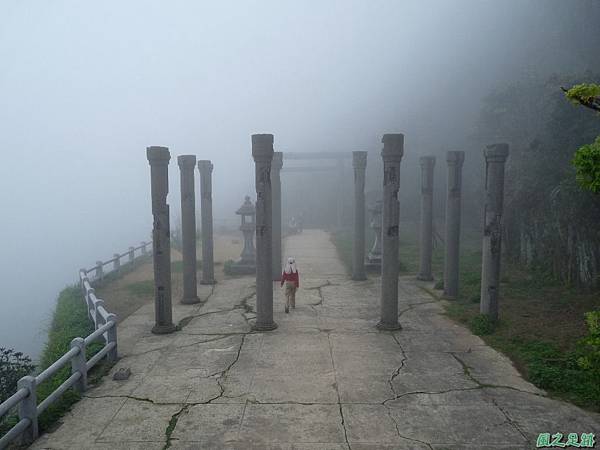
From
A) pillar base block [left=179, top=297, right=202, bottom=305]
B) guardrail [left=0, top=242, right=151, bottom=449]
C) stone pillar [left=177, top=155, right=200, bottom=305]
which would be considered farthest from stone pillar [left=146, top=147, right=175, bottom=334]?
pillar base block [left=179, top=297, right=202, bottom=305]

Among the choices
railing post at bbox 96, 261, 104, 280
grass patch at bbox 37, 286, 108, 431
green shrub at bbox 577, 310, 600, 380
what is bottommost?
grass patch at bbox 37, 286, 108, 431

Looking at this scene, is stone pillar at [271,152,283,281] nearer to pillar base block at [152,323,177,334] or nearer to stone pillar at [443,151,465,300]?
stone pillar at [443,151,465,300]

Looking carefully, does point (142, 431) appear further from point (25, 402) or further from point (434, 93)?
point (434, 93)

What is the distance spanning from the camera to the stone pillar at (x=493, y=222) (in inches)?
366

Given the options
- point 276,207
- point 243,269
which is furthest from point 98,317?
point 243,269

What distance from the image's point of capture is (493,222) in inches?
367

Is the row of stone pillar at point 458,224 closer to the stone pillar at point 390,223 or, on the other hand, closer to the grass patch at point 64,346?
the stone pillar at point 390,223

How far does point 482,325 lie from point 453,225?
337cm

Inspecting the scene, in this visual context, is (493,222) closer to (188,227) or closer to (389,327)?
(389,327)

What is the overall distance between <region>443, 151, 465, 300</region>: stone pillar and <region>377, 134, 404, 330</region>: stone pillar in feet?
10.2

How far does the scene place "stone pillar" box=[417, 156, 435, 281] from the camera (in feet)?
45.7

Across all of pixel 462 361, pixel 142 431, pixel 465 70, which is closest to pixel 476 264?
pixel 462 361

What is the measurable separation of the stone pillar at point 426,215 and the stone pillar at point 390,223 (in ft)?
16.6

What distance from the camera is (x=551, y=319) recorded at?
9.53 meters
